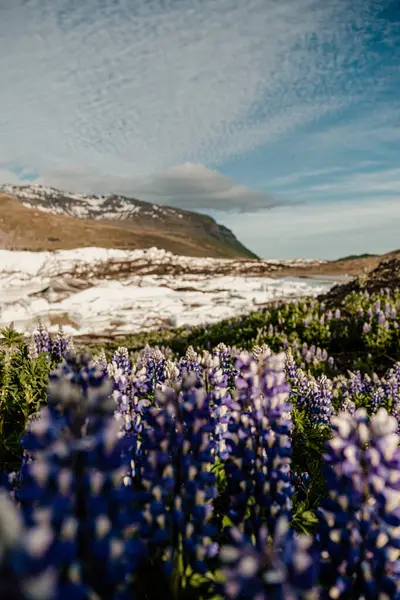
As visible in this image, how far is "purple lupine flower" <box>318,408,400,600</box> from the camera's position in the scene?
1.93m

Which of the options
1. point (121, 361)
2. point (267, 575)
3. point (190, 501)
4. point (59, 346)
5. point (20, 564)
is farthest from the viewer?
point (59, 346)

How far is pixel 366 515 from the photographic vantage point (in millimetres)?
1959

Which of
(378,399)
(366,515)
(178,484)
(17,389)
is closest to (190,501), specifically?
(178,484)

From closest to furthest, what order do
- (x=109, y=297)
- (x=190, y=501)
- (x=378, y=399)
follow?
(x=190, y=501)
(x=378, y=399)
(x=109, y=297)

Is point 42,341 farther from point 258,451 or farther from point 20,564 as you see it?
point 20,564

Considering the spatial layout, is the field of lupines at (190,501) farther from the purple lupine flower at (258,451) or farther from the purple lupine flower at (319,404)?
the purple lupine flower at (319,404)

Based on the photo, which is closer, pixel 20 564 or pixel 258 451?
pixel 20 564

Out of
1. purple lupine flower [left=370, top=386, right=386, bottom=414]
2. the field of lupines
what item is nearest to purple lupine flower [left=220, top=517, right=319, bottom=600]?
the field of lupines

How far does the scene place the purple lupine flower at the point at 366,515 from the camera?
193 centimetres

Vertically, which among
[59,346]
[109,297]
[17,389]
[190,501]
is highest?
[109,297]

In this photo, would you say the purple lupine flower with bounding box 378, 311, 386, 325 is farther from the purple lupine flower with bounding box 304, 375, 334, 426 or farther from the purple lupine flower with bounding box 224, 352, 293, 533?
the purple lupine flower with bounding box 224, 352, 293, 533

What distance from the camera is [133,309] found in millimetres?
28500

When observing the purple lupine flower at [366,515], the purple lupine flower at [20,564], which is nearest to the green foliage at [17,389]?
the purple lupine flower at [366,515]

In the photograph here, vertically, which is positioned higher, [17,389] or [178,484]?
[178,484]
